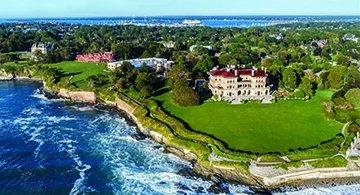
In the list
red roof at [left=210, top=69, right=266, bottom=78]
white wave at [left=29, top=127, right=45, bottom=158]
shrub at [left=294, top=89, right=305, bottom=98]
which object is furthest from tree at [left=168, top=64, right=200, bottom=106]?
white wave at [left=29, top=127, right=45, bottom=158]

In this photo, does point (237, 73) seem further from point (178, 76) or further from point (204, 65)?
point (204, 65)

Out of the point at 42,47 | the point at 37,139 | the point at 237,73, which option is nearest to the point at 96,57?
the point at 42,47

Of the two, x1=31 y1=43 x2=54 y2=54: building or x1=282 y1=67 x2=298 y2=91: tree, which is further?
x1=31 y1=43 x2=54 y2=54: building

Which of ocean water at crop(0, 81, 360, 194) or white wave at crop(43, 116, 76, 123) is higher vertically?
ocean water at crop(0, 81, 360, 194)

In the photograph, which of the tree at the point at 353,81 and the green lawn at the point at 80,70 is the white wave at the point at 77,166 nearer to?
the green lawn at the point at 80,70

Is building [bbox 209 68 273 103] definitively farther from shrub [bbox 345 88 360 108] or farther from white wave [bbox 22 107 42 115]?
white wave [bbox 22 107 42 115]

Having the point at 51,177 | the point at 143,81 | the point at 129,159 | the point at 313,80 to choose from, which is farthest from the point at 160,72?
the point at 51,177

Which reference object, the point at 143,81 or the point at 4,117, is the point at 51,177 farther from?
the point at 143,81

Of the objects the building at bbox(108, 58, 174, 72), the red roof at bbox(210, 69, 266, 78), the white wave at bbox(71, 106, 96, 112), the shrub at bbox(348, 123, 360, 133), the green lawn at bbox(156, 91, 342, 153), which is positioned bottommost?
the white wave at bbox(71, 106, 96, 112)
